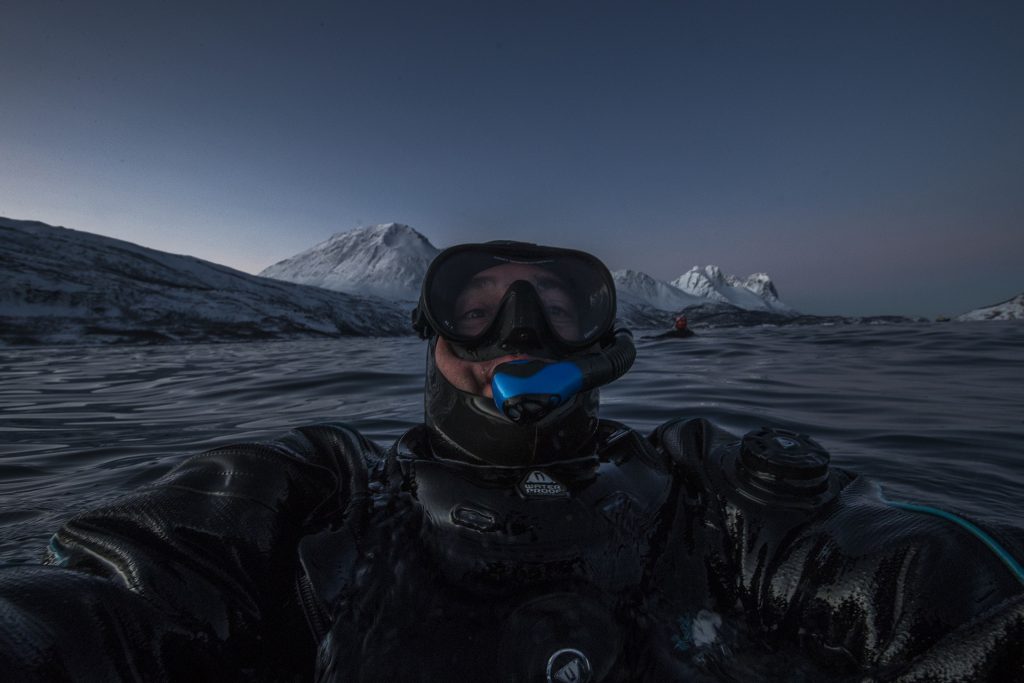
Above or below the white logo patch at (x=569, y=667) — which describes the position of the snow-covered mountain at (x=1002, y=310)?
above

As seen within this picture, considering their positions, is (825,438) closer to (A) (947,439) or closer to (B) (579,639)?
(A) (947,439)

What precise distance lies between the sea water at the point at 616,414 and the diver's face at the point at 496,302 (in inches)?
62.9

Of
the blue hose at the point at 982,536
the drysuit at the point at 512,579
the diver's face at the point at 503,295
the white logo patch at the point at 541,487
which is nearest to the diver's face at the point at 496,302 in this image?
the diver's face at the point at 503,295

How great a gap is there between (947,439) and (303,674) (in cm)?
609

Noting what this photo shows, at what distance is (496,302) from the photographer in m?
2.21

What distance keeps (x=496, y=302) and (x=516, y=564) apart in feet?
3.87

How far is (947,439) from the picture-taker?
4.71 m

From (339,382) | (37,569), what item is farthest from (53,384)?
(37,569)

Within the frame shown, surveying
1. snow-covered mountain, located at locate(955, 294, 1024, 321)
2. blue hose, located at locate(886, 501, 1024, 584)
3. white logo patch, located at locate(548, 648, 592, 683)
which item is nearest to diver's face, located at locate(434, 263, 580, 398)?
white logo patch, located at locate(548, 648, 592, 683)

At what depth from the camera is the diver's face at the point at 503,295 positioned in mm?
2189

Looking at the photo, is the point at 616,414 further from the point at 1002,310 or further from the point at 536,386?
the point at 1002,310

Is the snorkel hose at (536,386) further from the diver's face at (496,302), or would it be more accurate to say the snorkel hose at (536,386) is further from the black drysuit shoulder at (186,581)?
the black drysuit shoulder at (186,581)

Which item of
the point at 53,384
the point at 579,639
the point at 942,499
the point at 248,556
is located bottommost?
the point at 53,384

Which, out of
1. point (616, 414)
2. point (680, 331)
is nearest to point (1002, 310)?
point (680, 331)
